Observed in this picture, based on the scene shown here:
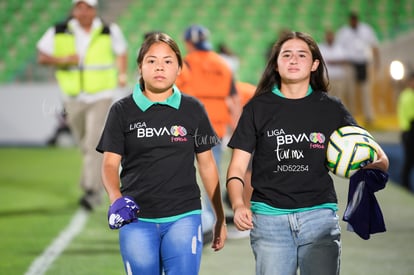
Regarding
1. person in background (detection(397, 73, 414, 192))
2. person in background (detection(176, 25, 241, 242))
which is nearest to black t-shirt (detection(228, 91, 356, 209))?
person in background (detection(176, 25, 241, 242))

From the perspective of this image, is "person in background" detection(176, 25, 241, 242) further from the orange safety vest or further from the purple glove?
the purple glove

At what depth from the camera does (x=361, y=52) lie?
1628 cm

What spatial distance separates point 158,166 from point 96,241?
11.9ft

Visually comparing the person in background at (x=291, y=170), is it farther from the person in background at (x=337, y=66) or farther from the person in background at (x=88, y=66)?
the person in background at (x=337, y=66)

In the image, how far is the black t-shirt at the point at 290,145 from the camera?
371 centimetres

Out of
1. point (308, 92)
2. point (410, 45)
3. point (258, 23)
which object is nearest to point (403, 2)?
point (258, 23)

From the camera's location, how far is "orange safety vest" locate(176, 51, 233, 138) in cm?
718

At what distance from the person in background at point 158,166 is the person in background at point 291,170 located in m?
0.23

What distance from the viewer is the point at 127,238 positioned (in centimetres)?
371

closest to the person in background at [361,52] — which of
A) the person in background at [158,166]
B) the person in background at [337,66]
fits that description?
the person in background at [337,66]

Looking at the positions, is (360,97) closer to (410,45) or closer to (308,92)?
(410,45)

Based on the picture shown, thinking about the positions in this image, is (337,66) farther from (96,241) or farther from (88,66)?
(96,241)

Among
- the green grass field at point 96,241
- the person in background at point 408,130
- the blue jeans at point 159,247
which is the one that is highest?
the blue jeans at point 159,247

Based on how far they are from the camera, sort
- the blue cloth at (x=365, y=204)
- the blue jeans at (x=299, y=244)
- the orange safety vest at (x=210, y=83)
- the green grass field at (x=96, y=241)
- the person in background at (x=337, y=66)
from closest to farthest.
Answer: the blue jeans at (x=299, y=244), the blue cloth at (x=365, y=204), the green grass field at (x=96, y=241), the orange safety vest at (x=210, y=83), the person in background at (x=337, y=66)
